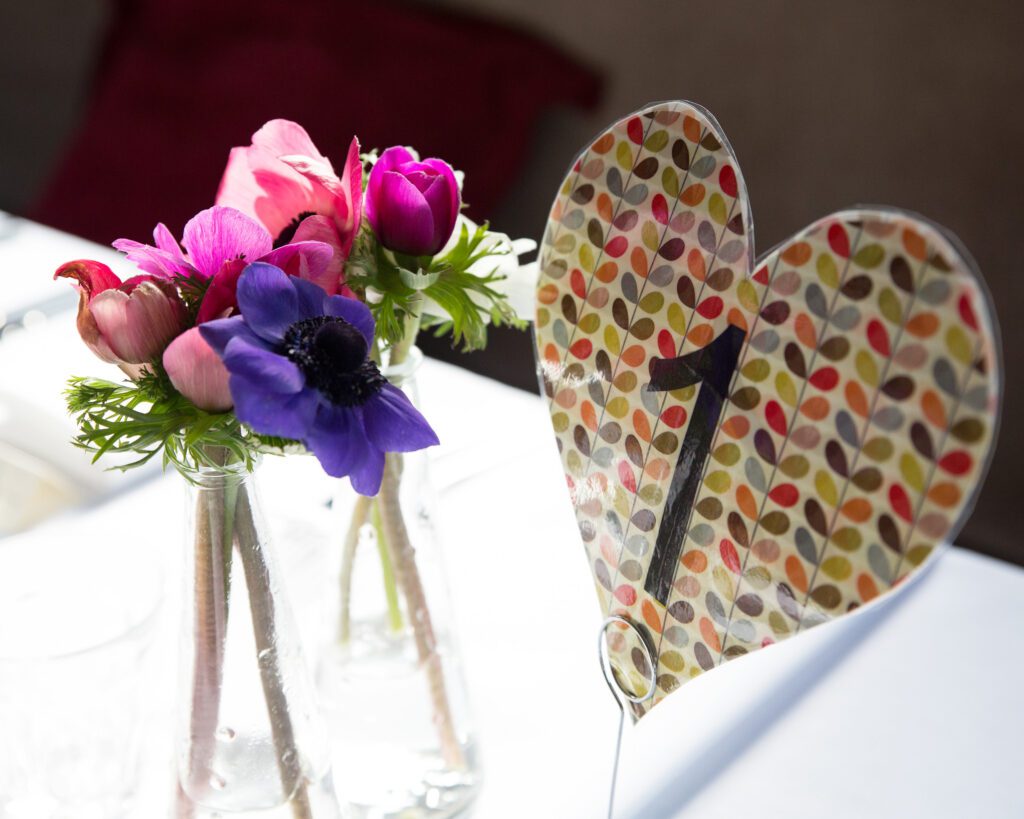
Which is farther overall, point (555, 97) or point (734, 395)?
point (555, 97)

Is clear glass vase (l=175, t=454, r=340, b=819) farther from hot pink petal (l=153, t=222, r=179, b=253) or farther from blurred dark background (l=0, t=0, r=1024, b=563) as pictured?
blurred dark background (l=0, t=0, r=1024, b=563)

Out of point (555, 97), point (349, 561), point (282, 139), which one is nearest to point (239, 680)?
point (349, 561)

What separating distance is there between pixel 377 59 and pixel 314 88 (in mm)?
98

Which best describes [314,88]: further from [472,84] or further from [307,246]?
[307,246]

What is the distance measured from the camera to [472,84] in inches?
66.2

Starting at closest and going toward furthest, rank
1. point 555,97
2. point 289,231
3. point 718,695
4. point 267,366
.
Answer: point 267,366
point 289,231
point 718,695
point 555,97

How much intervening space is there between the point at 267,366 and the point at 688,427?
0.52 feet

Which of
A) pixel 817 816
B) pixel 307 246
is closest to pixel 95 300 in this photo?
pixel 307 246

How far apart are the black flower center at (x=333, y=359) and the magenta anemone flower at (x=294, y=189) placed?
0.14 feet

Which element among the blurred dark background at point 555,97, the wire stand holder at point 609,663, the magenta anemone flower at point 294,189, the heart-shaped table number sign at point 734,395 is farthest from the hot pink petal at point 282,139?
the blurred dark background at point 555,97

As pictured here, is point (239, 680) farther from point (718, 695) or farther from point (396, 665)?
point (718, 695)

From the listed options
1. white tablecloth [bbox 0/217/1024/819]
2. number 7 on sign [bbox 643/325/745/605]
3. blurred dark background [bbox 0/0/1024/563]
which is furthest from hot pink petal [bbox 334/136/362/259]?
blurred dark background [bbox 0/0/1024/563]

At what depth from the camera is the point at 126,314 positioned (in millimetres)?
405

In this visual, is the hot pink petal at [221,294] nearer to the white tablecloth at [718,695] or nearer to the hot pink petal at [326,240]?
the hot pink petal at [326,240]
